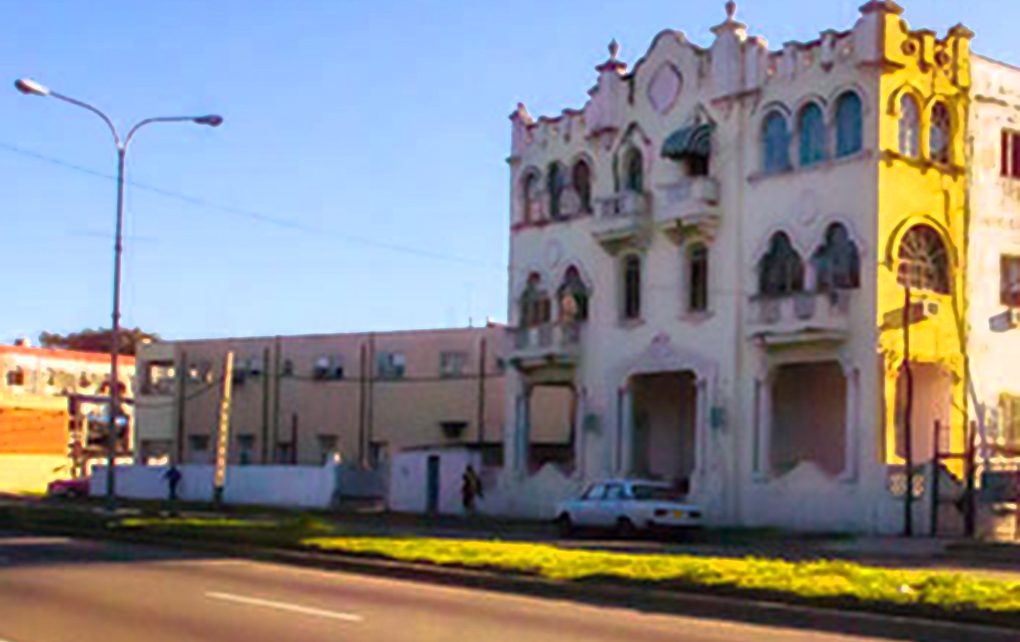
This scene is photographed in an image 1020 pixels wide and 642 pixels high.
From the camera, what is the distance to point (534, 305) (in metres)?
47.8

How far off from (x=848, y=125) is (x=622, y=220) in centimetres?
757

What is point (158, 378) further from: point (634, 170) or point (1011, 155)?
point (1011, 155)

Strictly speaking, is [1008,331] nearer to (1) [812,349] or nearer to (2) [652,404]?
Answer: (1) [812,349]

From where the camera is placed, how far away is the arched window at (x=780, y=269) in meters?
38.7

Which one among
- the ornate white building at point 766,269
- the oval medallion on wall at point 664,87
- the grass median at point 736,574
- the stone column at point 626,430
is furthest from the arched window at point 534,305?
the grass median at point 736,574

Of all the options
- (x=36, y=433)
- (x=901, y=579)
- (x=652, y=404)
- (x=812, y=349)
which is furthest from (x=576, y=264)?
(x=36, y=433)

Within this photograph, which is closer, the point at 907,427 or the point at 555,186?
the point at 907,427

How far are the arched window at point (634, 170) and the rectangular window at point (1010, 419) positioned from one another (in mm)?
11521

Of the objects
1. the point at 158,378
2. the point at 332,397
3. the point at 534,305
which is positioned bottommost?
the point at 332,397

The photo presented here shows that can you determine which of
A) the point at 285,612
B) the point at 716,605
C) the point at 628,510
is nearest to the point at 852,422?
the point at 628,510

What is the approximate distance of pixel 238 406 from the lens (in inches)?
2724

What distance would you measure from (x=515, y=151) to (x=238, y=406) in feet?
84.9

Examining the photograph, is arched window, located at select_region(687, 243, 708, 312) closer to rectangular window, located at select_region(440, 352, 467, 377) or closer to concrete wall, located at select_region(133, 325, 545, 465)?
concrete wall, located at select_region(133, 325, 545, 465)

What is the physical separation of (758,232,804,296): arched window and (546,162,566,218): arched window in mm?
8732
